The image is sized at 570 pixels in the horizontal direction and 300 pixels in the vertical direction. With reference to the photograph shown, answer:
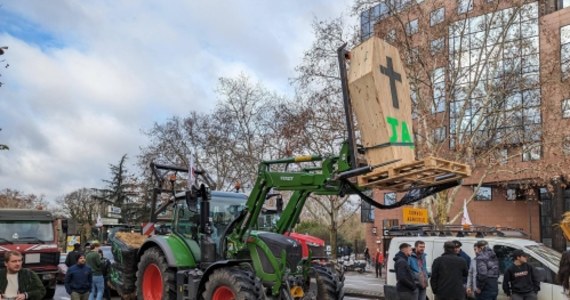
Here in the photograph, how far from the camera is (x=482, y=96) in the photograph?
22453mm

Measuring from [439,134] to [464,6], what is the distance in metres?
5.12

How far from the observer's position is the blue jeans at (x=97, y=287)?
12492mm

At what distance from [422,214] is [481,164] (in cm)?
290

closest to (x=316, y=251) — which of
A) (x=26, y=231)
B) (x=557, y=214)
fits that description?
(x=26, y=231)

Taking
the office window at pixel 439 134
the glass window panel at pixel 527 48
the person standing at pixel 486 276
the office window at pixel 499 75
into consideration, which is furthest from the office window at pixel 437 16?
the person standing at pixel 486 276

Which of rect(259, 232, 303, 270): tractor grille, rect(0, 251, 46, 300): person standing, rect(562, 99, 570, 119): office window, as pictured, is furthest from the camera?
rect(562, 99, 570, 119): office window

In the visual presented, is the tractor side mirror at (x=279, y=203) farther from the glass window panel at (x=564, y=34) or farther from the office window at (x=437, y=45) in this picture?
the glass window panel at (x=564, y=34)

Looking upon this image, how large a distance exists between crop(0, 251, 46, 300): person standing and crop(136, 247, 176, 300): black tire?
366 cm

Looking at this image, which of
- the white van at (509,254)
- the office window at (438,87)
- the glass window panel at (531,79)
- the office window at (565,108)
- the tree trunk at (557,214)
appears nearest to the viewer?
the white van at (509,254)

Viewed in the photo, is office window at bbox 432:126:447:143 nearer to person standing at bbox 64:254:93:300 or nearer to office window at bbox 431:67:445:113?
office window at bbox 431:67:445:113

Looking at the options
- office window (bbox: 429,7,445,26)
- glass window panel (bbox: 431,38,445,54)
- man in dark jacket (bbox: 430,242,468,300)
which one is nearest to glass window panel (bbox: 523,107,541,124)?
glass window panel (bbox: 431,38,445,54)

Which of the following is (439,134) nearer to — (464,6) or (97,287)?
(464,6)

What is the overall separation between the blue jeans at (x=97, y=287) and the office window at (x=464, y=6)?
51.0 ft

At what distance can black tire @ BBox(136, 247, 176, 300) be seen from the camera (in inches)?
401
